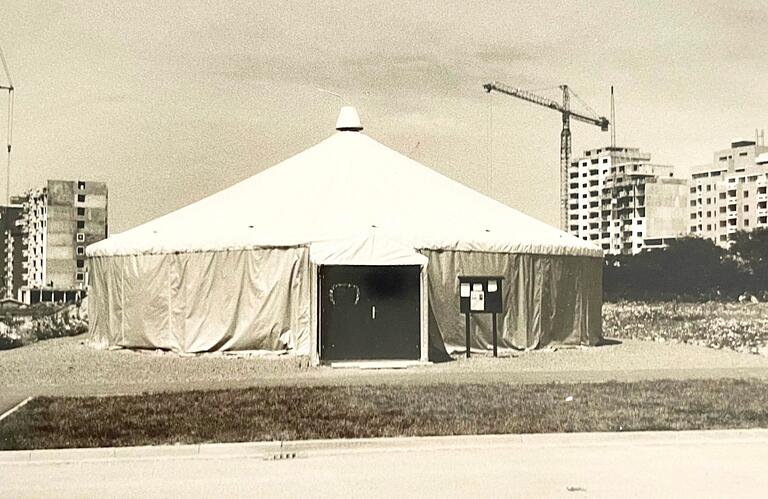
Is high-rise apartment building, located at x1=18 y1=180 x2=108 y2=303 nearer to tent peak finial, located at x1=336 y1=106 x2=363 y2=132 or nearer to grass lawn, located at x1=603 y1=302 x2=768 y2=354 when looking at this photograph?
tent peak finial, located at x1=336 y1=106 x2=363 y2=132

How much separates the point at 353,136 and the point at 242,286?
5.37 metres

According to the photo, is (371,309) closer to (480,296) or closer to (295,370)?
(480,296)

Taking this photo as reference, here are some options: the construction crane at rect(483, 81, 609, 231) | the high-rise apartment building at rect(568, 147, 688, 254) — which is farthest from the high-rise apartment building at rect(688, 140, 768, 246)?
the construction crane at rect(483, 81, 609, 231)

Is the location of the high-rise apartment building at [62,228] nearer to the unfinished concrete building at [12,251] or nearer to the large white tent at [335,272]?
the unfinished concrete building at [12,251]

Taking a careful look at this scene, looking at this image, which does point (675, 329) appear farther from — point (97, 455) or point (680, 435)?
point (97, 455)

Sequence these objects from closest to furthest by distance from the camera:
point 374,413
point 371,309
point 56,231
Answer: point 374,413
point 371,309
point 56,231

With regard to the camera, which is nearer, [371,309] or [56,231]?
[371,309]

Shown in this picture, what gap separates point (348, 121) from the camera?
2344cm

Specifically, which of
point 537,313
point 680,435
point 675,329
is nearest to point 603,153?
point 675,329

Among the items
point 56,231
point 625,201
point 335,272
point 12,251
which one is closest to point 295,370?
point 335,272

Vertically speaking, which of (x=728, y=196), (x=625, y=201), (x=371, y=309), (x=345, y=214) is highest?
(x=625, y=201)

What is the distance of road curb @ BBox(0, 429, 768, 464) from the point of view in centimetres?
910

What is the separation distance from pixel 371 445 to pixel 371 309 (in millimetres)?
9765

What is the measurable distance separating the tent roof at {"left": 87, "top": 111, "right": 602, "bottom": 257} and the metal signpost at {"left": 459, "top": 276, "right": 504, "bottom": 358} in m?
1.00
